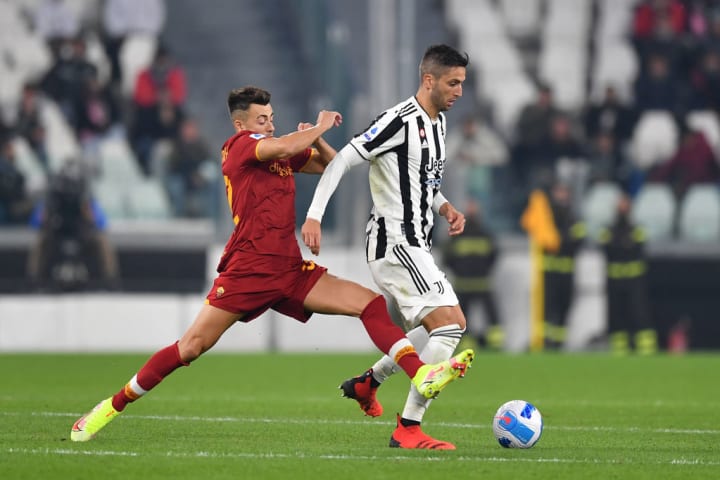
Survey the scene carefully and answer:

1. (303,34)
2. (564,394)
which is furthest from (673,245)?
(564,394)

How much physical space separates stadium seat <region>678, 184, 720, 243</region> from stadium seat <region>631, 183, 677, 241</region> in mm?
153

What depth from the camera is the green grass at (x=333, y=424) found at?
6.16m

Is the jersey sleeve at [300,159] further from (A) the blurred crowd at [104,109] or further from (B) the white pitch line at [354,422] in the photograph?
(A) the blurred crowd at [104,109]

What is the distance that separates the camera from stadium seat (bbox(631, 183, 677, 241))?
19422mm

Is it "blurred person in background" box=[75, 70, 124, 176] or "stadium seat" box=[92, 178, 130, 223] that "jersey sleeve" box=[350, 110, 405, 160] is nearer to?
"stadium seat" box=[92, 178, 130, 223]

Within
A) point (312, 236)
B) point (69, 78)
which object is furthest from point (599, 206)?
point (312, 236)

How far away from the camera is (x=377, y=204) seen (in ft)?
23.5

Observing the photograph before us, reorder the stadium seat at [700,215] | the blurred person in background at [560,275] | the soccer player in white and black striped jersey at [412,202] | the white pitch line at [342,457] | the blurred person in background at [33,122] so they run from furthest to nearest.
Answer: the blurred person in background at [33,122] → the stadium seat at [700,215] → the blurred person in background at [560,275] → the soccer player in white and black striped jersey at [412,202] → the white pitch line at [342,457]

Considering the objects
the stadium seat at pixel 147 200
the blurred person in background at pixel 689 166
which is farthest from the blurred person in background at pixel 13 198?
the blurred person in background at pixel 689 166

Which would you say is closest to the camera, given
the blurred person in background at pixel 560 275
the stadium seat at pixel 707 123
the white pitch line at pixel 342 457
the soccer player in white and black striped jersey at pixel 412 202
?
the white pitch line at pixel 342 457

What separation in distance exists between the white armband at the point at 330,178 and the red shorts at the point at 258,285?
0.43 meters

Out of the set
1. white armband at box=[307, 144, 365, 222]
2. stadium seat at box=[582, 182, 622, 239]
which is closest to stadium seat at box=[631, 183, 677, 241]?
stadium seat at box=[582, 182, 622, 239]

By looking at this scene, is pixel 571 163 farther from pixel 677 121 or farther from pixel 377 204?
pixel 377 204

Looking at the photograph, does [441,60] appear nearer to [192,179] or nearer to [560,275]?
[560,275]
